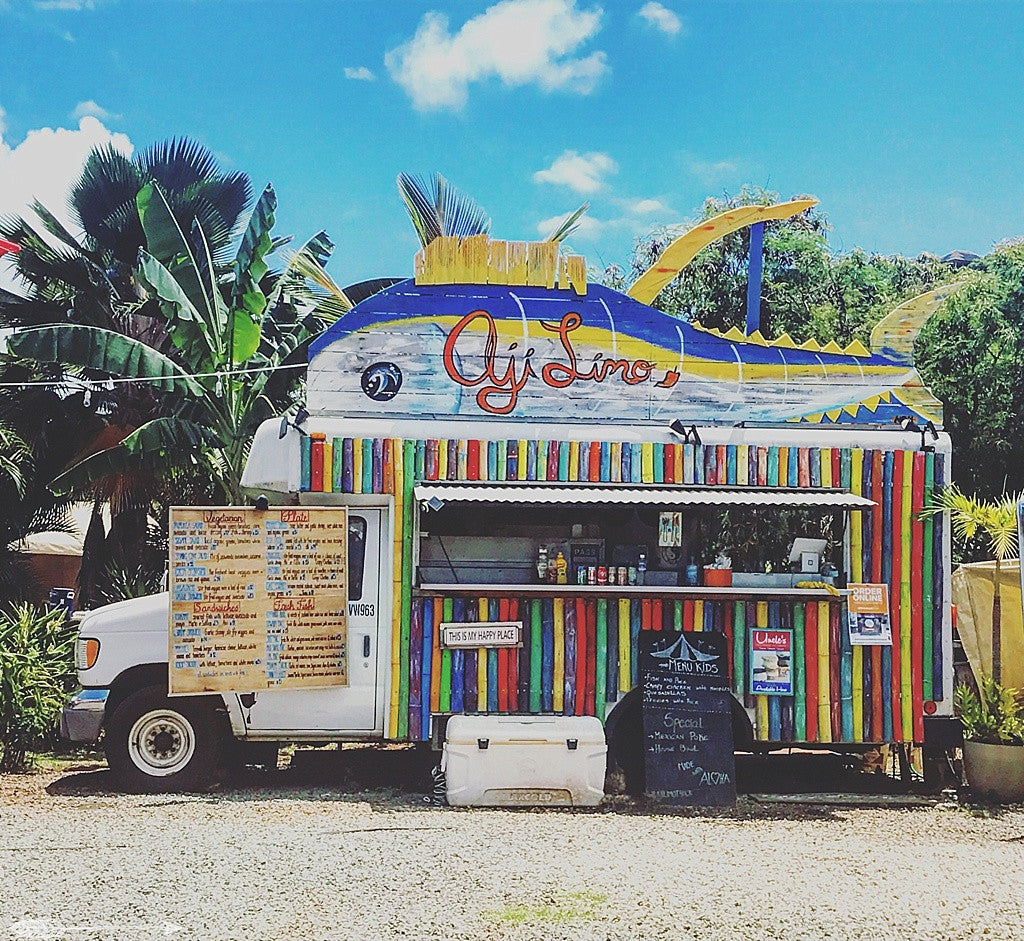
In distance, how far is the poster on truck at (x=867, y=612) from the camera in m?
9.04

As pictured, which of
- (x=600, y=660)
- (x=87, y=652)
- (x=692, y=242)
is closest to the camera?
(x=87, y=652)

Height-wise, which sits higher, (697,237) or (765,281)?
(765,281)

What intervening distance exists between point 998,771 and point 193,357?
884cm

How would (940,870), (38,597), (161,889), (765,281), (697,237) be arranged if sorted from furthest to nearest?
(765,281) → (38,597) → (697,237) → (940,870) → (161,889)

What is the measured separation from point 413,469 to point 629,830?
2.92 metres

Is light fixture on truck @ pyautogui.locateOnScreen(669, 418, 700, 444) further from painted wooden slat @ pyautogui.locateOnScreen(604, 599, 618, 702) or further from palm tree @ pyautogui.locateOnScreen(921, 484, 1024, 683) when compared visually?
palm tree @ pyautogui.locateOnScreen(921, 484, 1024, 683)

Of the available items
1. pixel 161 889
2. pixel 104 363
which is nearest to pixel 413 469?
pixel 161 889

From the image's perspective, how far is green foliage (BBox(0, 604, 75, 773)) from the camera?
32.0 feet

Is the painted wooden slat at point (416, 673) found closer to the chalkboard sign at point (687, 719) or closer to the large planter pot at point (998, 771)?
the chalkboard sign at point (687, 719)

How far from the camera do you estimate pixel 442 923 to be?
17.6 feet

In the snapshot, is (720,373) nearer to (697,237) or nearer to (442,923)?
(697,237)

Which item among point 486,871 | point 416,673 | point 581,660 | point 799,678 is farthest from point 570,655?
point 486,871

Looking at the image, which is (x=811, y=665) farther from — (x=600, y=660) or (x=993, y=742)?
(x=600, y=660)

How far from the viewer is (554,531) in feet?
30.5
